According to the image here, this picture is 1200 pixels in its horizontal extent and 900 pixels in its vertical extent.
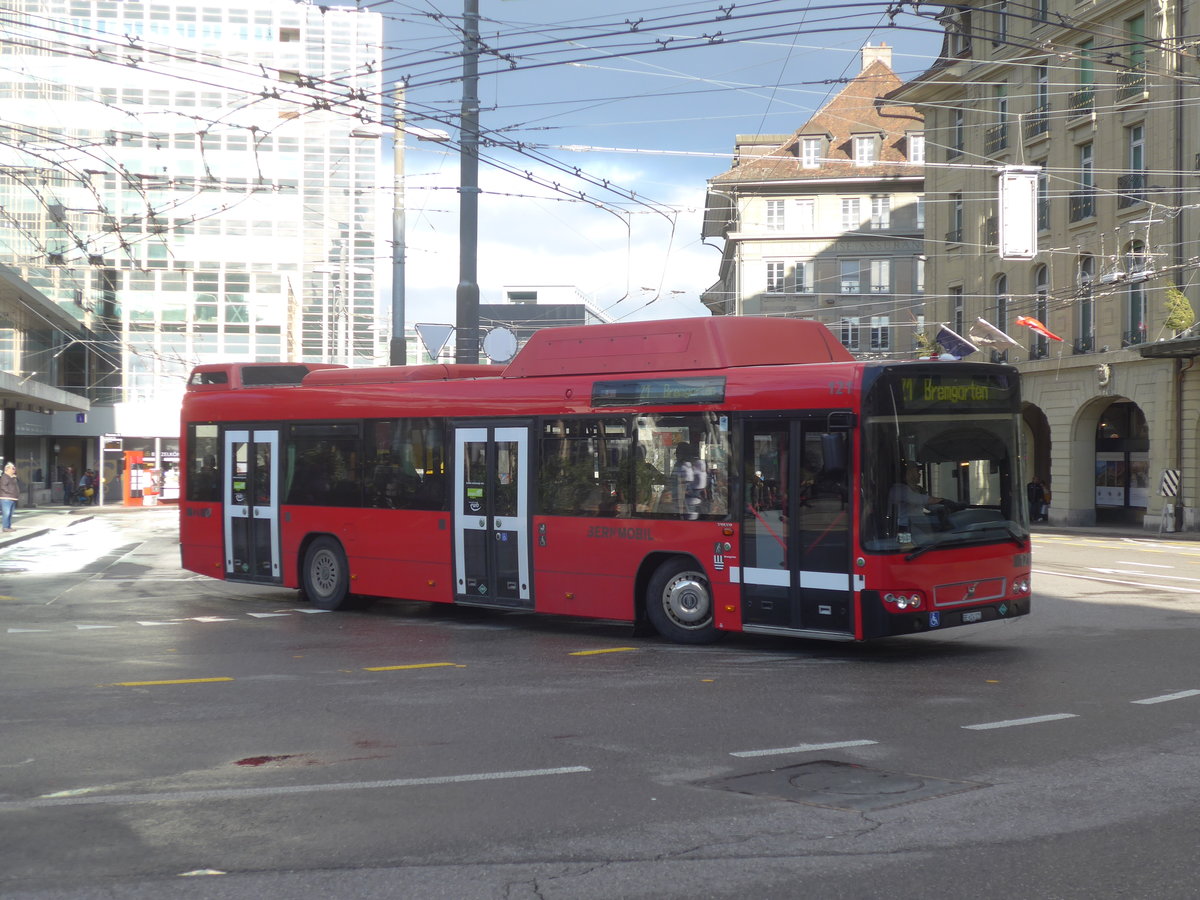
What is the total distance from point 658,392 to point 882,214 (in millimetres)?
53545

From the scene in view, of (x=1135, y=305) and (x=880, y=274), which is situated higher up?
(x=880, y=274)

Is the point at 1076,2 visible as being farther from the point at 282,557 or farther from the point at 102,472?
the point at 102,472

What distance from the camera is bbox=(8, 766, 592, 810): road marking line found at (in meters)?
6.65

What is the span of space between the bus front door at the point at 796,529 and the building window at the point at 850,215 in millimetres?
53976

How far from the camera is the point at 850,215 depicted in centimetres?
6456

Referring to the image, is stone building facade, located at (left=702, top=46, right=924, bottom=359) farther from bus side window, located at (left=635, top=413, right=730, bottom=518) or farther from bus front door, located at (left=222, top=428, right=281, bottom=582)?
bus side window, located at (left=635, top=413, right=730, bottom=518)

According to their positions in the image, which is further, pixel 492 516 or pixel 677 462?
pixel 492 516

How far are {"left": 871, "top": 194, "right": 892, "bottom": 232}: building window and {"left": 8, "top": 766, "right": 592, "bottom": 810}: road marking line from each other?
59.6 metres

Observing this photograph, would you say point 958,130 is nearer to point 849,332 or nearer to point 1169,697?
point 849,332

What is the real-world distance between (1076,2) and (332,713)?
3859cm

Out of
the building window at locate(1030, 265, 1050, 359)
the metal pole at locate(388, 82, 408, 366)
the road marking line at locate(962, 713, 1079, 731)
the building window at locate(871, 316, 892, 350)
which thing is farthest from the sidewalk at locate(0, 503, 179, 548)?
the building window at locate(871, 316, 892, 350)

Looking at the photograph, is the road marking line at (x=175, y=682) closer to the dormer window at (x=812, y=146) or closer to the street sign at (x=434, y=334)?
the street sign at (x=434, y=334)

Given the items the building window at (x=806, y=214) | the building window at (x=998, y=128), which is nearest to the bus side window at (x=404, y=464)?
the building window at (x=998, y=128)

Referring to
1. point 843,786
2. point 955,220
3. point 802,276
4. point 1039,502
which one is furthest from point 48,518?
point 843,786
